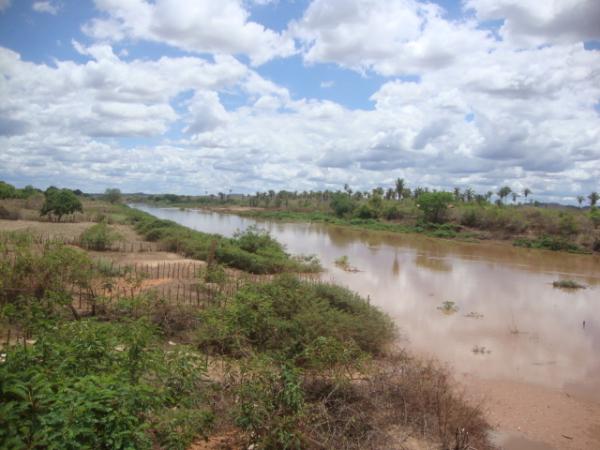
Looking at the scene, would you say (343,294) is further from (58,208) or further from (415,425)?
(58,208)

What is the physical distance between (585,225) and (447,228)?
14.3m

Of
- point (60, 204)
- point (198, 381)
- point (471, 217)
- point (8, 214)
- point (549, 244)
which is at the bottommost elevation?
point (549, 244)

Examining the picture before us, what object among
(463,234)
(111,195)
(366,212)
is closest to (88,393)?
(463,234)

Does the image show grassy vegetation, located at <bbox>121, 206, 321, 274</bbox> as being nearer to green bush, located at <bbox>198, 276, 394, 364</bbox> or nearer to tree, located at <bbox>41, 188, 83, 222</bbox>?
green bush, located at <bbox>198, 276, 394, 364</bbox>

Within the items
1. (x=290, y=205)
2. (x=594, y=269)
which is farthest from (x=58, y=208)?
(x=290, y=205)

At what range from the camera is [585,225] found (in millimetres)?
45000

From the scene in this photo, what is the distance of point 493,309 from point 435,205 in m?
40.7

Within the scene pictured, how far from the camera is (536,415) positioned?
27.7ft

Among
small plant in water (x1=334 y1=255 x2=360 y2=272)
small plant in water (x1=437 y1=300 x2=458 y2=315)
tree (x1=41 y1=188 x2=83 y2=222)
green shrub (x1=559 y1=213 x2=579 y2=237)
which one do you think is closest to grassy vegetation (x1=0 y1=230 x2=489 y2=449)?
small plant in water (x1=437 y1=300 x2=458 y2=315)

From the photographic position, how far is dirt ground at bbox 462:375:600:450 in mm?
7461

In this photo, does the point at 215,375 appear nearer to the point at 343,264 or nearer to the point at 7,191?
the point at 343,264

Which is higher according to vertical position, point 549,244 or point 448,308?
point 549,244

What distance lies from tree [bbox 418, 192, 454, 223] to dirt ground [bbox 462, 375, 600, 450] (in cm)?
4815

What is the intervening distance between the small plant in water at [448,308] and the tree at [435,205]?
40.9 metres
